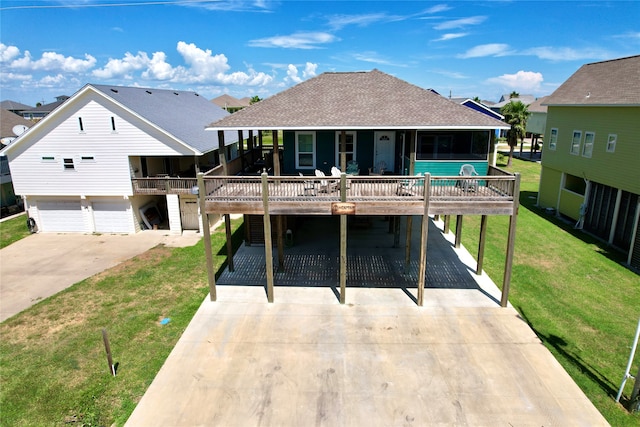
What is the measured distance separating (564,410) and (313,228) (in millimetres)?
14872

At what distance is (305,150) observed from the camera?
17438 mm

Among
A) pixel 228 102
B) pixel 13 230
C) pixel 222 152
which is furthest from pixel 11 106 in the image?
pixel 222 152

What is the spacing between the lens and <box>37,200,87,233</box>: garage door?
2336 cm

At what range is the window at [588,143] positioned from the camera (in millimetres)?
21156

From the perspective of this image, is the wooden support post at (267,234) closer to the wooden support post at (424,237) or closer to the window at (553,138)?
the wooden support post at (424,237)

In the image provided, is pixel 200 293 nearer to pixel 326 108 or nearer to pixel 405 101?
pixel 326 108

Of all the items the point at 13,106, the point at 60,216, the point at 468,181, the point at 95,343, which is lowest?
the point at 95,343

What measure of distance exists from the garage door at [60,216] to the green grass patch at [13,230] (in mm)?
1160

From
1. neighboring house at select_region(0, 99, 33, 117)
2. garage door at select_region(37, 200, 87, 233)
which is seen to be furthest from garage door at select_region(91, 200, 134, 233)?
neighboring house at select_region(0, 99, 33, 117)

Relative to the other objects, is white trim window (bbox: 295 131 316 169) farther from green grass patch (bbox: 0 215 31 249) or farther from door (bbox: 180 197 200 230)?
green grass patch (bbox: 0 215 31 249)

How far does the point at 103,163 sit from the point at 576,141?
90.7 ft

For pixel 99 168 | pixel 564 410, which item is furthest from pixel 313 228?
pixel 564 410

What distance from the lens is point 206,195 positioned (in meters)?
13.6

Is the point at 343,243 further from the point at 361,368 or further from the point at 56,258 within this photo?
the point at 56,258
